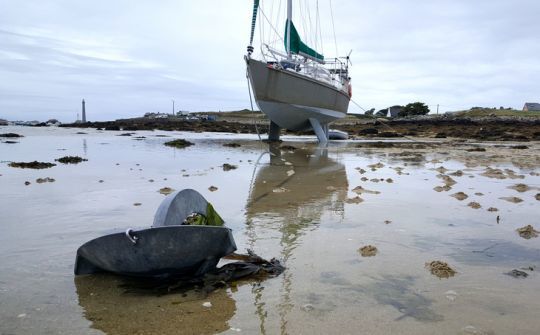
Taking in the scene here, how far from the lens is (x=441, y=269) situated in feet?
14.5

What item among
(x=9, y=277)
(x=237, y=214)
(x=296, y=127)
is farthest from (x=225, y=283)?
(x=296, y=127)

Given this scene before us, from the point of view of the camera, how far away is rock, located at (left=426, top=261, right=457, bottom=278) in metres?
4.34

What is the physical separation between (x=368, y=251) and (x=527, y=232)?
249 cm

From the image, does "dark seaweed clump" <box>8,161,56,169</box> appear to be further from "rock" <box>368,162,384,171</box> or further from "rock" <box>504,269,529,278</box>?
"rock" <box>504,269,529,278</box>

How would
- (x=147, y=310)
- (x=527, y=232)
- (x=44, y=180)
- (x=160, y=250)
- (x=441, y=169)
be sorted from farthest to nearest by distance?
1. (x=441, y=169)
2. (x=44, y=180)
3. (x=527, y=232)
4. (x=160, y=250)
5. (x=147, y=310)

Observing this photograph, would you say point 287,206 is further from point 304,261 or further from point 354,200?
point 304,261

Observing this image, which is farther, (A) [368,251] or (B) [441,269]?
(A) [368,251]

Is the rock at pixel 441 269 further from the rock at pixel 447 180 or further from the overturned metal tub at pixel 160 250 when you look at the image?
the rock at pixel 447 180

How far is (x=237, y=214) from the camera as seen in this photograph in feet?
23.4

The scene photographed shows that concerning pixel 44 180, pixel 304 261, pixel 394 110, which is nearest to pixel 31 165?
pixel 44 180

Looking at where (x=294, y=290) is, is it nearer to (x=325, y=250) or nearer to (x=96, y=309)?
(x=325, y=250)

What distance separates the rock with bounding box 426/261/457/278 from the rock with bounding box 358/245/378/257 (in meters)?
0.68

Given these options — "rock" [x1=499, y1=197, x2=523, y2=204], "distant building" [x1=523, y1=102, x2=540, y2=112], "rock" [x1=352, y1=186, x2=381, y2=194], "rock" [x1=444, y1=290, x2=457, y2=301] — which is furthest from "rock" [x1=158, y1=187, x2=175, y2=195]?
"distant building" [x1=523, y1=102, x2=540, y2=112]

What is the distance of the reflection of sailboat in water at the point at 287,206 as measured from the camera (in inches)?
193
